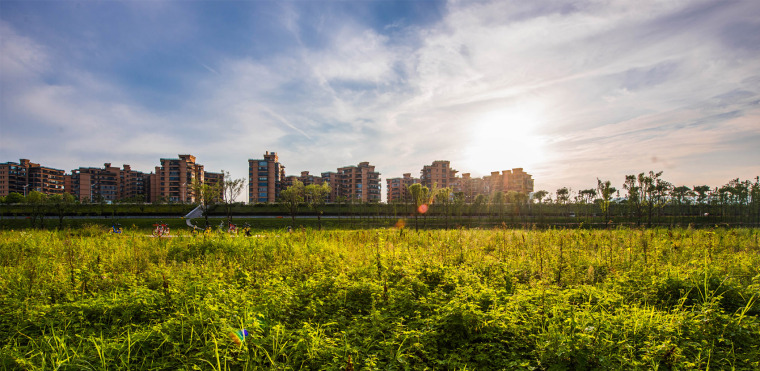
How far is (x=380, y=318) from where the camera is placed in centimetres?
371

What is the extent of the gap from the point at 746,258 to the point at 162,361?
11125 mm

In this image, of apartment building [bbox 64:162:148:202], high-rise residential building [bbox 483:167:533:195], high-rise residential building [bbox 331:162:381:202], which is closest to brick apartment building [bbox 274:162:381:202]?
high-rise residential building [bbox 331:162:381:202]

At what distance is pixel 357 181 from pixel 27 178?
291ft

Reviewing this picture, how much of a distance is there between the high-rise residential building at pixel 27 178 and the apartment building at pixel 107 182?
3689 mm

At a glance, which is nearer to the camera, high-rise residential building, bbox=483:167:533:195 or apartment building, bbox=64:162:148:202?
apartment building, bbox=64:162:148:202

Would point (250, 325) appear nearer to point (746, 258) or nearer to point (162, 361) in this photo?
point (162, 361)

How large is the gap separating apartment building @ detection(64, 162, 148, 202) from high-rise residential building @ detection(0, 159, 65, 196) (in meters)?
3.69

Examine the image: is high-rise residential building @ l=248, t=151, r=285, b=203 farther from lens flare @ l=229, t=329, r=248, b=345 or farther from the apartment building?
lens flare @ l=229, t=329, r=248, b=345

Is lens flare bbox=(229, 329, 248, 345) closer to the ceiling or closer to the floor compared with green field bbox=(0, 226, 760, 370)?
closer to the ceiling

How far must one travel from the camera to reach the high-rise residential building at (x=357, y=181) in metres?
93.2

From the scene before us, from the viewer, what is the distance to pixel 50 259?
7043mm

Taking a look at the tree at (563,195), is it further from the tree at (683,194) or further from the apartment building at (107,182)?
the apartment building at (107,182)

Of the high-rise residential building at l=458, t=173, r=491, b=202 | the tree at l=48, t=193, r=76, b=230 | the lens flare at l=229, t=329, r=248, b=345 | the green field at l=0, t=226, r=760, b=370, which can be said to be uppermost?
the high-rise residential building at l=458, t=173, r=491, b=202

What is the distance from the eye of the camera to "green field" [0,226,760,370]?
302 centimetres
